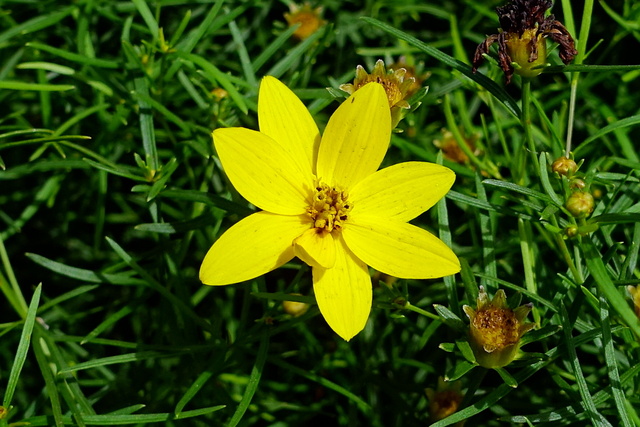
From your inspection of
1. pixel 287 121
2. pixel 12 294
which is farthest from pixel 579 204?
pixel 12 294

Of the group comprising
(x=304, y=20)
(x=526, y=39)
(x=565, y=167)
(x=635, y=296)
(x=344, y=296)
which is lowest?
(x=635, y=296)

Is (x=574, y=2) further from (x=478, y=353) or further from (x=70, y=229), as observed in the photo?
(x=70, y=229)

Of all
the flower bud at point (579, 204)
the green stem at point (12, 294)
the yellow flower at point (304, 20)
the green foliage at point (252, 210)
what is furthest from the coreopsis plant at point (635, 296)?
the green stem at point (12, 294)

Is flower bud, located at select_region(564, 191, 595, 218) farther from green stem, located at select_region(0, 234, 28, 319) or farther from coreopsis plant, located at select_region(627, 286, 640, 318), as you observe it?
green stem, located at select_region(0, 234, 28, 319)

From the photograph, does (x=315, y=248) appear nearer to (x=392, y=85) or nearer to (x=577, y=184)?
(x=392, y=85)

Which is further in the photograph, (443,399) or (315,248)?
(443,399)

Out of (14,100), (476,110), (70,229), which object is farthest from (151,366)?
(476,110)

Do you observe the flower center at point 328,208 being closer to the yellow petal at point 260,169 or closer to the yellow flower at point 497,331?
the yellow petal at point 260,169
